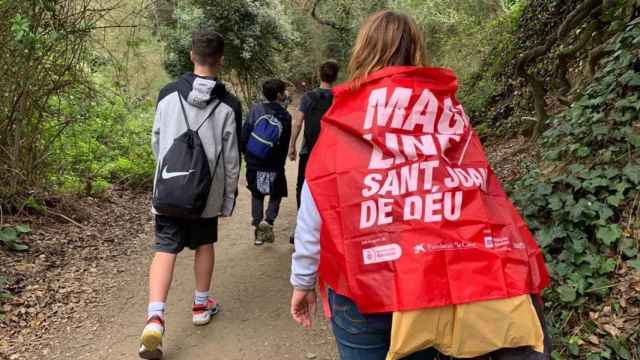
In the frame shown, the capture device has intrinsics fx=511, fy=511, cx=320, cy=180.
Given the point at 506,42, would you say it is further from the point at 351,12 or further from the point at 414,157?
the point at 351,12

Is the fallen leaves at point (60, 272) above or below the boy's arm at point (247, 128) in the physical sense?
below

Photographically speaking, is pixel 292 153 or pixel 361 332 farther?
pixel 292 153

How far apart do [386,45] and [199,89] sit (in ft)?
5.93

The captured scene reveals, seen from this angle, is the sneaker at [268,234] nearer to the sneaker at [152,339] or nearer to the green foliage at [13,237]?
the green foliage at [13,237]

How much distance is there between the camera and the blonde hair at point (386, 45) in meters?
1.76

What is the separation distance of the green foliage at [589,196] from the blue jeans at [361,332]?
1.55 meters

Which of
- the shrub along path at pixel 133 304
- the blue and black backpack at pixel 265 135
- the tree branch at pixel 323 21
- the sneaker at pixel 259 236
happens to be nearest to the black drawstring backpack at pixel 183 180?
the shrub along path at pixel 133 304

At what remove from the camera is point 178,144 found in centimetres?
317

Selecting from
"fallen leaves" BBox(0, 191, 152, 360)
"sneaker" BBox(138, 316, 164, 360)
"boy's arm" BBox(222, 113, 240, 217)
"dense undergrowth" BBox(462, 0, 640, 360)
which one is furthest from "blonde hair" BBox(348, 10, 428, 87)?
"fallen leaves" BBox(0, 191, 152, 360)

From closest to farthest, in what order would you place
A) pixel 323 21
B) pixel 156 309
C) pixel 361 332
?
pixel 361 332
pixel 156 309
pixel 323 21

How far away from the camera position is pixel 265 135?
16.5 feet

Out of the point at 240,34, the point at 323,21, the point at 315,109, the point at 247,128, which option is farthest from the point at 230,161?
the point at 323,21

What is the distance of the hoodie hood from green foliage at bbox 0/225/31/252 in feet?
8.15

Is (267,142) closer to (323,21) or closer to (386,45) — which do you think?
(386,45)
